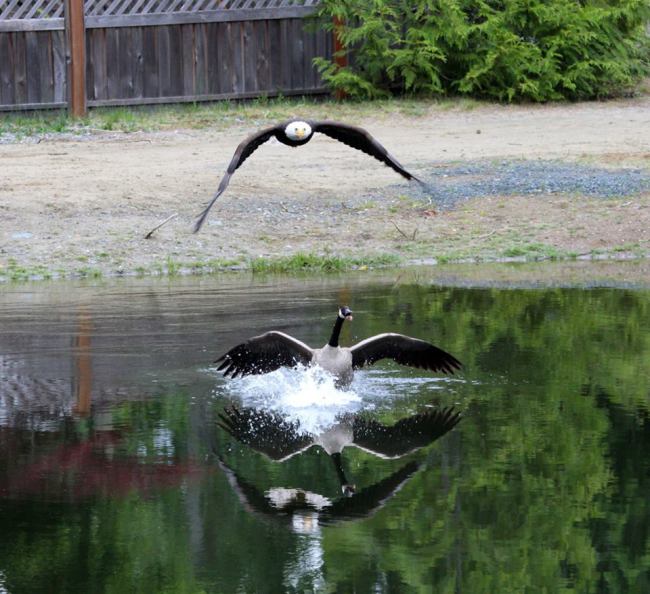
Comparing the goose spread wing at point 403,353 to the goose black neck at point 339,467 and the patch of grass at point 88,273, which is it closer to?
the goose black neck at point 339,467

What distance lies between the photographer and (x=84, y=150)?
1855 cm

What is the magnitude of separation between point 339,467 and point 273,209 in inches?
326

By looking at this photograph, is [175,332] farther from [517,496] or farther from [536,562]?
[536,562]

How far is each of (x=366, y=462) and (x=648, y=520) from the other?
178cm

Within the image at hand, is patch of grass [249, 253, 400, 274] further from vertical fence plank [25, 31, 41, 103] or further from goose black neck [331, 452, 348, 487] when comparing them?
vertical fence plank [25, 31, 41, 103]

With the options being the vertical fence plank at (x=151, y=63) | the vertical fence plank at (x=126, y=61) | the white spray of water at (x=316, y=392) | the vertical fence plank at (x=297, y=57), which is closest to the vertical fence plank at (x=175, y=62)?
the vertical fence plank at (x=151, y=63)

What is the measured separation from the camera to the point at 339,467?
8523 mm

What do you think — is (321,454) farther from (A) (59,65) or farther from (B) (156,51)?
(B) (156,51)

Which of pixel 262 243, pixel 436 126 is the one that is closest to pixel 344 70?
pixel 436 126

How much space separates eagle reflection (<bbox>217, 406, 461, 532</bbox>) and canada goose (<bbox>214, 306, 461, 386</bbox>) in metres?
0.48

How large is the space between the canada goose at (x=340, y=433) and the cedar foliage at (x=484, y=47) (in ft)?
41.3

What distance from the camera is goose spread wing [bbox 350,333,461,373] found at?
1017 cm

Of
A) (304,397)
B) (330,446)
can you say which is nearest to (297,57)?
(304,397)

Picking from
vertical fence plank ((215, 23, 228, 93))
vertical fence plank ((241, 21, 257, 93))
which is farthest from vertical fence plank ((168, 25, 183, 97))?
vertical fence plank ((241, 21, 257, 93))
